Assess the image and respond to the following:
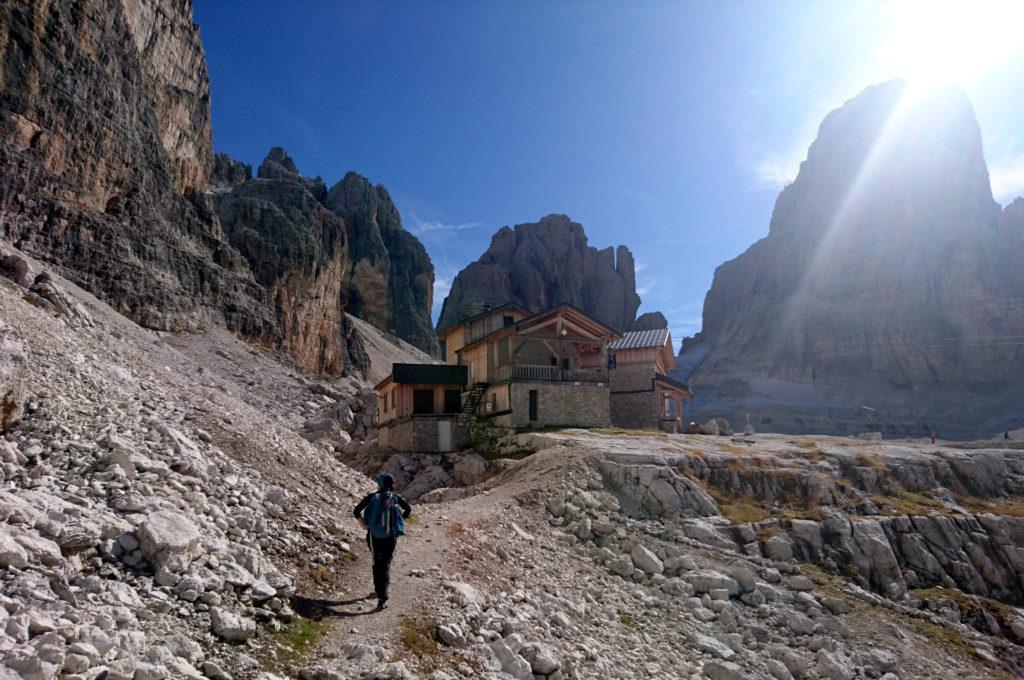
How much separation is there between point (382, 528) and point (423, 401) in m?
28.8

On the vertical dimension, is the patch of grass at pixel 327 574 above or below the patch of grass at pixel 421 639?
above

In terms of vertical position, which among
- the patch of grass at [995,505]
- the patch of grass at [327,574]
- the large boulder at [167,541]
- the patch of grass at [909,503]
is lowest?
the patch of grass at [995,505]

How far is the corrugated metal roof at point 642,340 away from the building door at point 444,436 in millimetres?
17673

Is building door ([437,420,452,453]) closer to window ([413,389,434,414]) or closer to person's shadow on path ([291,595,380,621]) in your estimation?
window ([413,389,434,414])

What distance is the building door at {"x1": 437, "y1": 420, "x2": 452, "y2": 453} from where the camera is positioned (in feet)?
115

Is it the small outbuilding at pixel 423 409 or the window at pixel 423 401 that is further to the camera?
the window at pixel 423 401

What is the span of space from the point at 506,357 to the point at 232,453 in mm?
24073

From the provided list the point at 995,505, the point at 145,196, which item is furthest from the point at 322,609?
Answer: the point at 145,196

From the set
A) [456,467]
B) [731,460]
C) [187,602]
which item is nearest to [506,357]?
[456,467]

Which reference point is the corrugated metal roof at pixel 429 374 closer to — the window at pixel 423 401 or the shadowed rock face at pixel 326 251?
the window at pixel 423 401

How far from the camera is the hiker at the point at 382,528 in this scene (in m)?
10.0

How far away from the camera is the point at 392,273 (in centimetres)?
16262

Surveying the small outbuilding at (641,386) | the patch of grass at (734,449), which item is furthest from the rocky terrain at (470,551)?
the small outbuilding at (641,386)

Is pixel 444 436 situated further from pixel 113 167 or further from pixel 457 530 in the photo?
pixel 113 167
